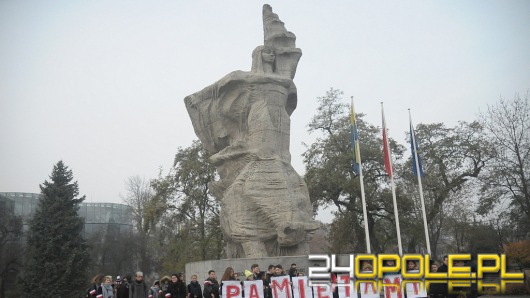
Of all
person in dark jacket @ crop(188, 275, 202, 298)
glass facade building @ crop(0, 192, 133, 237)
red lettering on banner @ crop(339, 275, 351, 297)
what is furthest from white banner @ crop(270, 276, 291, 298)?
glass facade building @ crop(0, 192, 133, 237)

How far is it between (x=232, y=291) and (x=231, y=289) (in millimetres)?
36

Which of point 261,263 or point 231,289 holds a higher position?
point 261,263

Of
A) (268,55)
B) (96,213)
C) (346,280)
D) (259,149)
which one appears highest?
(268,55)

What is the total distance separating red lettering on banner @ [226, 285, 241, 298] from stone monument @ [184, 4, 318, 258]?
13.3 ft

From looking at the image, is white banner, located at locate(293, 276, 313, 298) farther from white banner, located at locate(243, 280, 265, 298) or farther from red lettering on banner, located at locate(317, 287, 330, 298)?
white banner, located at locate(243, 280, 265, 298)

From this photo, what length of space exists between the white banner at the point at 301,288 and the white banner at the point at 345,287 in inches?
25.7

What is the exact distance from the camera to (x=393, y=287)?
6703 millimetres

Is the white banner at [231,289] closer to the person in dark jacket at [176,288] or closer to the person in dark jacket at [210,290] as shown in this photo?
the person in dark jacket at [210,290]

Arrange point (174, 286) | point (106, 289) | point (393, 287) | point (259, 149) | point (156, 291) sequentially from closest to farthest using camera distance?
point (393, 287), point (174, 286), point (106, 289), point (156, 291), point (259, 149)

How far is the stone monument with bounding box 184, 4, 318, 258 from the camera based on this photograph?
12.2m

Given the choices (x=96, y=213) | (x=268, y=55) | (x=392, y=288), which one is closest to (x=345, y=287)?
(x=392, y=288)

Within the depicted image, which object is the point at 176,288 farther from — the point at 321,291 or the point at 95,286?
the point at 321,291

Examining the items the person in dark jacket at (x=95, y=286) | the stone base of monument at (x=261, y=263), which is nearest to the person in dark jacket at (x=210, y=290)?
the person in dark jacket at (x=95, y=286)

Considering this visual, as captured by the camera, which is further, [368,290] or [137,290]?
[137,290]
